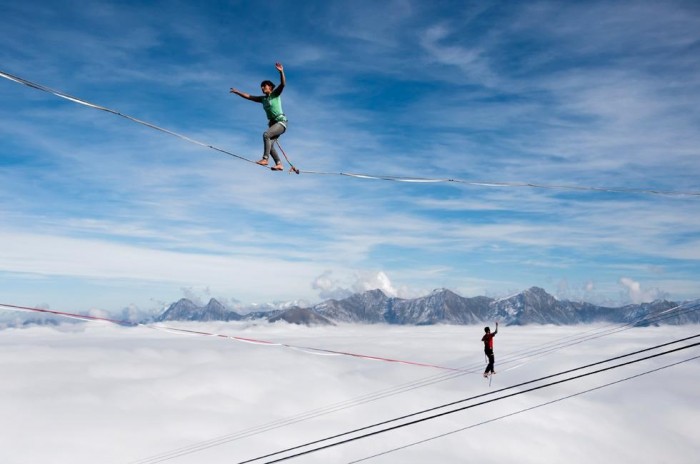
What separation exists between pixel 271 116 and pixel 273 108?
38 centimetres

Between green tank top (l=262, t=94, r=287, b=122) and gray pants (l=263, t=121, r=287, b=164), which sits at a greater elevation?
green tank top (l=262, t=94, r=287, b=122)

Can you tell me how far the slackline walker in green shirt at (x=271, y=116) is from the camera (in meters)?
19.9

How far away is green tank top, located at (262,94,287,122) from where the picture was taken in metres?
20.2

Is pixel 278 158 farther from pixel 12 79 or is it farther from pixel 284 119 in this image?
pixel 12 79

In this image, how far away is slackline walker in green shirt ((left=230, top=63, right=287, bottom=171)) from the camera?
1991 centimetres

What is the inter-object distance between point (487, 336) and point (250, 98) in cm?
2075

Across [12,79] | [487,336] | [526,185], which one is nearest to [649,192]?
[526,185]

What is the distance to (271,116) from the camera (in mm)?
20578

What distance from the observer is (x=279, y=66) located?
18.1 meters

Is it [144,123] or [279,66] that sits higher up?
[279,66]

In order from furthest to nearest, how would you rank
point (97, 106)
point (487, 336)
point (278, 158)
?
point (487, 336) → point (278, 158) → point (97, 106)

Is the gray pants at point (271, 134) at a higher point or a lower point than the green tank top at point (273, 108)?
lower

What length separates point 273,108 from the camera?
66.7 feet

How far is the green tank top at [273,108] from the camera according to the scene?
66.2ft
